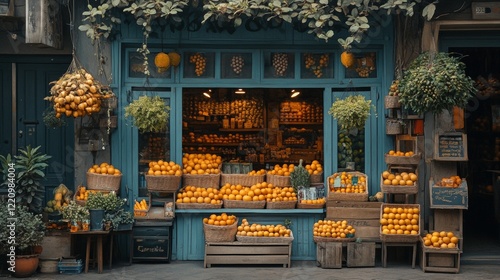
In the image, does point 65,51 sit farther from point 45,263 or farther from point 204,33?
point 45,263

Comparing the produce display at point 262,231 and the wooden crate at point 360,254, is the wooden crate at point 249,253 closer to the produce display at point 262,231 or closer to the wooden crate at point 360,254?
the produce display at point 262,231

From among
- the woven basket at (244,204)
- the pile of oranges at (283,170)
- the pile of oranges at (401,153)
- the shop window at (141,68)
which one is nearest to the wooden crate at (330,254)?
the woven basket at (244,204)

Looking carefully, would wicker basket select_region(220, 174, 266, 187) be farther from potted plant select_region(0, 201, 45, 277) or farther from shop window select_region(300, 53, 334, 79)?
potted plant select_region(0, 201, 45, 277)

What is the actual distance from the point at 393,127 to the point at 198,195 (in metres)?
3.58

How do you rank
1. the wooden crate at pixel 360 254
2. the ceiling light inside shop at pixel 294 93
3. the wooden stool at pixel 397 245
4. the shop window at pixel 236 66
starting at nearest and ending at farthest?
the wooden stool at pixel 397 245 → the wooden crate at pixel 360 254 → the shop window at pixel 236 66 → the ceiling light inside shop at pixel 294 93

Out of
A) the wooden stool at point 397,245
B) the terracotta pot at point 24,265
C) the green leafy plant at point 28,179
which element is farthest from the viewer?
the wooden stool at point 397,245

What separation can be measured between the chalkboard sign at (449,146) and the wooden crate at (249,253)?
2945 mm

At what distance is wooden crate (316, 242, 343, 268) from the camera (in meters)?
13.2

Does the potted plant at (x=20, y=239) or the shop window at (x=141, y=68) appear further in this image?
the shop window at (x=141, y=68)

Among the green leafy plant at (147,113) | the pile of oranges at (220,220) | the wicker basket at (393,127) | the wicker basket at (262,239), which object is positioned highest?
the green leafy plant at (147,113)

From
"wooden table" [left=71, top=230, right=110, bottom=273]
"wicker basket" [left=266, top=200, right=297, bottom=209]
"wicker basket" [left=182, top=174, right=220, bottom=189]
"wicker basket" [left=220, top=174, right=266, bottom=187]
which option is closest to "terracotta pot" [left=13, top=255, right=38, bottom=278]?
"wooden table" [left=71, top=230, right=110, bottom=273]

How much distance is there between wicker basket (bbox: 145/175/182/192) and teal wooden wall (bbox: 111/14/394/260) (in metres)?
0.59

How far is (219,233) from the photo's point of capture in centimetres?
1323

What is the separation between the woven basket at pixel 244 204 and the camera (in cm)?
1374
